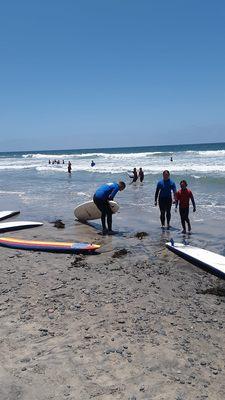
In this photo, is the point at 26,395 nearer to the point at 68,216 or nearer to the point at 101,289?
the point at 101,289

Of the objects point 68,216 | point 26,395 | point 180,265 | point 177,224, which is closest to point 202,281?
point 180,265

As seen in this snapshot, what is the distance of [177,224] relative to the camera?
11945 millimetres

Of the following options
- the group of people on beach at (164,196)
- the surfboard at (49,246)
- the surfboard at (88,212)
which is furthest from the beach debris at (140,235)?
the surfboard at (88,212)

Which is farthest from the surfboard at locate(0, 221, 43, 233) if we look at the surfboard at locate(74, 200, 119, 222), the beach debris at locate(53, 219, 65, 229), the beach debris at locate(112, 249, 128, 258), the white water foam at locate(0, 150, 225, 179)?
the white water foam at locate(0, 150, 225, 179)

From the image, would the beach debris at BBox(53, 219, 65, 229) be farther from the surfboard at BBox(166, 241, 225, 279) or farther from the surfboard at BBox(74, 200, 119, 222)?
the surfboard at BBox(166, 241, 225, 279)

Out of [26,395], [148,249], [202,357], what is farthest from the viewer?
[148,249]

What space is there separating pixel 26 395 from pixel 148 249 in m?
5.59

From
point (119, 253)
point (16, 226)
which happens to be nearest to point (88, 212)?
point (16, 226)

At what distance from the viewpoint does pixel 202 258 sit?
7.73m

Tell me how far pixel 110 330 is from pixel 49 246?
14.0 ft

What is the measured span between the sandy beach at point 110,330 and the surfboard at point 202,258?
14cm

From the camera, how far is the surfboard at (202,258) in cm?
717

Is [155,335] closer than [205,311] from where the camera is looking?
Yes

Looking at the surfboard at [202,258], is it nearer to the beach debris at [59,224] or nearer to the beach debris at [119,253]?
the beach debris at [119,253]
